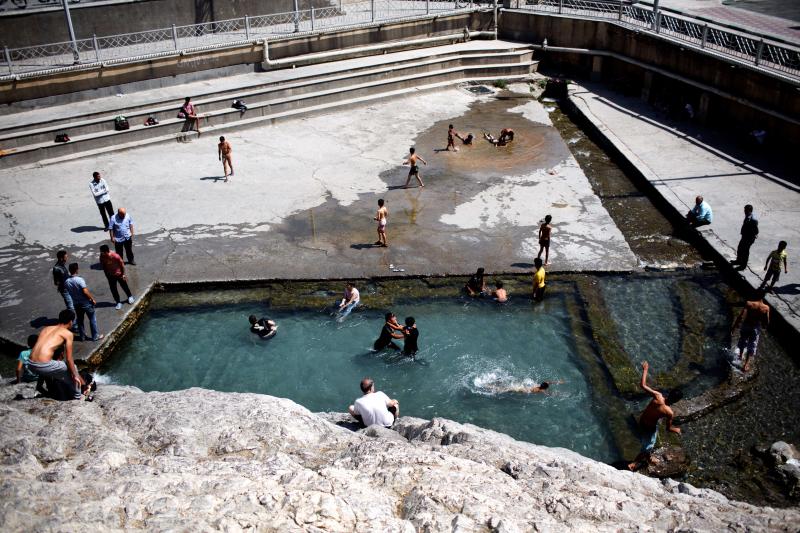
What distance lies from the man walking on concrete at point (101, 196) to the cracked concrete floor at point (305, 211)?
0.58 m

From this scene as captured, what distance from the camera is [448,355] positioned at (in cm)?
1248

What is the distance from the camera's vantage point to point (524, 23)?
29.5 meters

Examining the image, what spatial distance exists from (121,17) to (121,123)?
6434 mm

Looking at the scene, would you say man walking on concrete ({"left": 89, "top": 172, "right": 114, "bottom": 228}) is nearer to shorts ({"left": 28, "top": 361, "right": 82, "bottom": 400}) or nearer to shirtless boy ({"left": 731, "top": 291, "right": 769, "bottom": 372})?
shorts ({"left": 28, "top": 361, "right": 82, "bottom": 400})

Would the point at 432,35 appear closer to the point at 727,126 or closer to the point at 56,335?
the point at 727,126

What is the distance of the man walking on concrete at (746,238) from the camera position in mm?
13672

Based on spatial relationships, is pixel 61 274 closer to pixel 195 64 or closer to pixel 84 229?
pixel 84 229

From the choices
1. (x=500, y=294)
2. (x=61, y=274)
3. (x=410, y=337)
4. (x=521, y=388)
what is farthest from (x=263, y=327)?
(x=521, y=388)

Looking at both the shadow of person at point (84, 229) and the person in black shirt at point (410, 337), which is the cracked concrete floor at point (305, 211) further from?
the person in black shirt at point (410, 337)

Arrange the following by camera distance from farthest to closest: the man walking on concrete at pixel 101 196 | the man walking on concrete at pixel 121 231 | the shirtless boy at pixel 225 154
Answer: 1. the shirtless boy at pixel 225 154
2. the man walking on concrete at pixel 101 196
3. the man walking on concrete at pixel 121 231

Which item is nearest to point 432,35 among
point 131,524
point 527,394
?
point 527,394

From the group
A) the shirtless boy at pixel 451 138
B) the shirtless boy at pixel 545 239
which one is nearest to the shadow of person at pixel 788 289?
the shirtless boy at pixel 545 239

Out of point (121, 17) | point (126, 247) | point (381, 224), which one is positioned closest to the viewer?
point (126, 247)

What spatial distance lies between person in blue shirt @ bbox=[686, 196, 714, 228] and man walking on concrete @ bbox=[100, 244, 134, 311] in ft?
40.0
